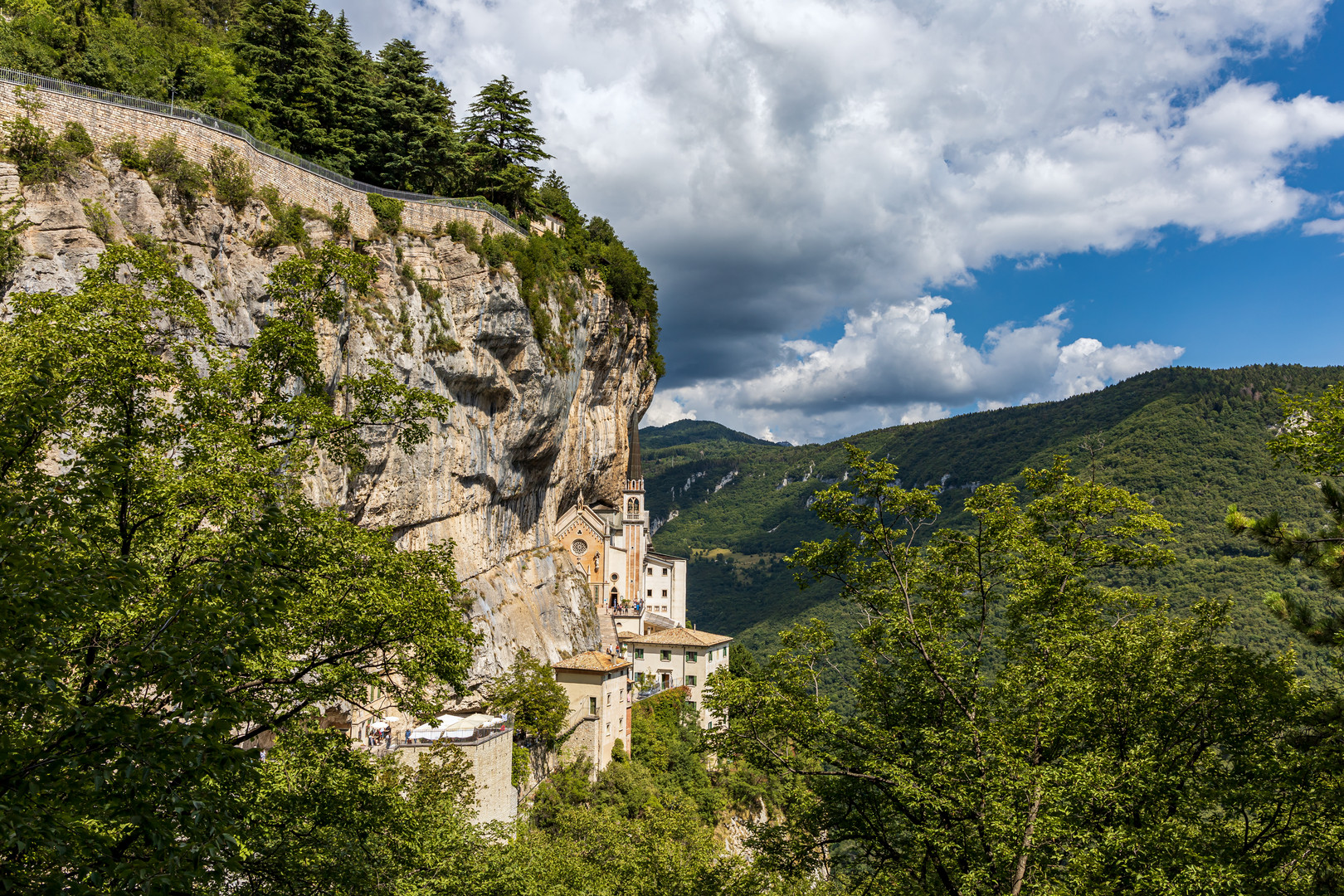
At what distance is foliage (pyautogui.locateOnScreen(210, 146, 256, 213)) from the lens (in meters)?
25.1

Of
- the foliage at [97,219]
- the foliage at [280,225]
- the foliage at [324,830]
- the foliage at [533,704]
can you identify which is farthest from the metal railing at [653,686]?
the foliage at [97,219]

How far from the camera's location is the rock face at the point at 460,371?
71.2 feet

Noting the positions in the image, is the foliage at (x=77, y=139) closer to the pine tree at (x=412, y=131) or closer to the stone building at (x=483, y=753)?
the pine tree at (x=412, y=131)

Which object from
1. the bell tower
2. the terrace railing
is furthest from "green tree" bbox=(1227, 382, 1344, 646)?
the bell tower

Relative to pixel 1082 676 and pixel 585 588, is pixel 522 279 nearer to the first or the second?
pixel 585 588

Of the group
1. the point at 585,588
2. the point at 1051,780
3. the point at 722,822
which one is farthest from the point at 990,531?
the point at 585,588

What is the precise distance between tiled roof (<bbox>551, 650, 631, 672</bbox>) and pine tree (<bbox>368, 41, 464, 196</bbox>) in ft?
91.1

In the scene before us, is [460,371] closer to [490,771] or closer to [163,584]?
[490,771]

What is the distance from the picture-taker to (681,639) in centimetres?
5322

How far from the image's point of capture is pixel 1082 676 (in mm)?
11109

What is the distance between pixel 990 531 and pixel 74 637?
12.3 m

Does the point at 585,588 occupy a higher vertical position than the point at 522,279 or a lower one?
lower

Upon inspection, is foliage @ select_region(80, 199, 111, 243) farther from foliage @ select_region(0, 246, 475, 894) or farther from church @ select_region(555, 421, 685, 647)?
church @ select_region(555, 421, 685, 647)

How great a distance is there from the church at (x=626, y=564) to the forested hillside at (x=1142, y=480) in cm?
1436
